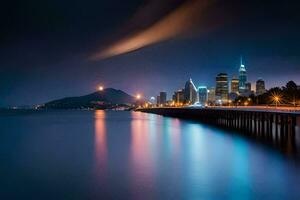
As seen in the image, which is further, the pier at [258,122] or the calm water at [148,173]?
the pier at [258,122]

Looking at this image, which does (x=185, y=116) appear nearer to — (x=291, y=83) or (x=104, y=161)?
(x=291, y=83)

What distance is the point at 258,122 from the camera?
54.0m

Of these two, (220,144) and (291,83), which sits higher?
(291,83)

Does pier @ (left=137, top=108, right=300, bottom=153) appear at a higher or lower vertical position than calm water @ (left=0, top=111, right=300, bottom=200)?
higher

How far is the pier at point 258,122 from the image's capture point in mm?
39284

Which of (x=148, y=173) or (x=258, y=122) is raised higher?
(x=258, y=122)

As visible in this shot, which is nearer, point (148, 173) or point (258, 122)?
point (148, 173)

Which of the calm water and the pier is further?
the pier

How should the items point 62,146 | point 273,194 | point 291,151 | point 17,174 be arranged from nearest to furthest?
point 273,194, point 17,174, point 291,151, point 62,146

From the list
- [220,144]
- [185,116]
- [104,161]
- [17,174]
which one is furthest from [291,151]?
[185,116]

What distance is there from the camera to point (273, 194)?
16.9 metres

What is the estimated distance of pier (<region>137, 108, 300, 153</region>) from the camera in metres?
39.3

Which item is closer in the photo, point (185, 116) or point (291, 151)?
point (291, 151)

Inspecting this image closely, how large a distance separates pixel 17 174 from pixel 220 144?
2248 centimetres
